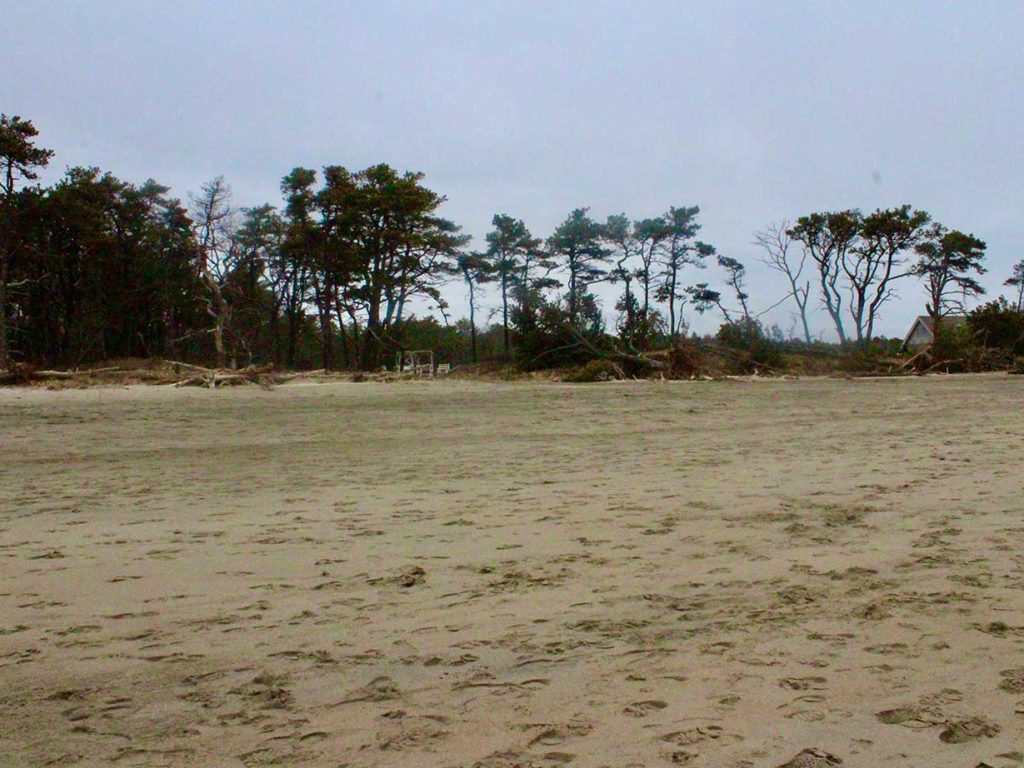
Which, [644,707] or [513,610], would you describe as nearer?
[644,707]

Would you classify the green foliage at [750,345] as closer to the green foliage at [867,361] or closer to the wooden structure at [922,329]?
the green foliage at [867,361]

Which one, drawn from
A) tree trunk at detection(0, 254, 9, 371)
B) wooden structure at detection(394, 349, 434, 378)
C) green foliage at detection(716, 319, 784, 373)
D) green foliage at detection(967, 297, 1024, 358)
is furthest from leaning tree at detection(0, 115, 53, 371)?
green foliage at detection(967, 297, 1024, 358)

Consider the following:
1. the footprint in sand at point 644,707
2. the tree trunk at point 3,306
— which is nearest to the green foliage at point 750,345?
the tree trunk at point 3,306

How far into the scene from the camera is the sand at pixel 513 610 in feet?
8.35

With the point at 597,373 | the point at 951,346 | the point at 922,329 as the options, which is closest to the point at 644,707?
the point at 597,373

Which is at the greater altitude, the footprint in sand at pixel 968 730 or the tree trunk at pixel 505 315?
the tree trunk at pixel 505 315

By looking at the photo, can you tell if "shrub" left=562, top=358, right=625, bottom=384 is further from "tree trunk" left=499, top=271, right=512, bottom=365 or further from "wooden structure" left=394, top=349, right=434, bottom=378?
"tree trunk" left=499, top=271, right=512, bottom=365

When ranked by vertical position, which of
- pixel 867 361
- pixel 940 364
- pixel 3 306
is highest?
pixel 3 306

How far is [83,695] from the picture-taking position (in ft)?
9.39

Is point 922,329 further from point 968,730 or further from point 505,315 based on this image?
point 968,730

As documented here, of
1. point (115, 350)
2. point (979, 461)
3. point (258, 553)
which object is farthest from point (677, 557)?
point (115, 350)

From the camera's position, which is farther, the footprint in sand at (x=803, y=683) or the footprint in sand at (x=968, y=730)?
the footprint in sand at (x=803, y=683)

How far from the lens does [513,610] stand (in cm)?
372

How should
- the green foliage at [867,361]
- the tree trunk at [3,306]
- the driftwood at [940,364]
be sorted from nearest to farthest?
the tree trunk at [3,306]
the green foliage at [867,361]
the driftwood at [940,364]
